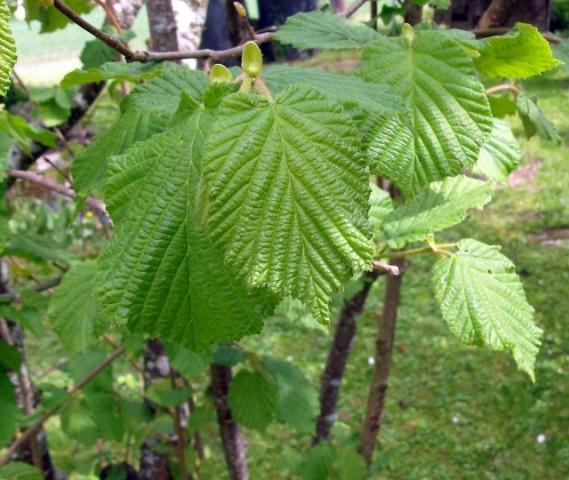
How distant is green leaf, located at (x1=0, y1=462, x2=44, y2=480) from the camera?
1530 millimetres

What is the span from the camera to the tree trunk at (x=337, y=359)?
6.44 feet

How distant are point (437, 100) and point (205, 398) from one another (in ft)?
4.15

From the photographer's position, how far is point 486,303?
101 cm

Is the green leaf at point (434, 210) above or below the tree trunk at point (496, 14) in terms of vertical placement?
below

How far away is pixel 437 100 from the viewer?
2.62 feet

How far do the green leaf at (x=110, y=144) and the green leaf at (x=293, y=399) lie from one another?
39.2 inches

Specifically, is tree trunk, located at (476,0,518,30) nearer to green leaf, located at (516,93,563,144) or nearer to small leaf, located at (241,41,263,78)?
green leaf, located at (516,93,563,144)

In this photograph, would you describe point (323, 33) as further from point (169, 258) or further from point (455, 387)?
point (455, 387)

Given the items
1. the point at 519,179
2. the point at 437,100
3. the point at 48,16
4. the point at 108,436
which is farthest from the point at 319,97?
the point at 519,179

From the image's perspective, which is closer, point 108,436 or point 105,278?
point 105,278

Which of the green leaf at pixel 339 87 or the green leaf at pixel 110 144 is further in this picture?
the green leaf at pixel 110 144

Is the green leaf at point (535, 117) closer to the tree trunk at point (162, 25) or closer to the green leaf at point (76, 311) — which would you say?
the tree trunk at point (162, 25)

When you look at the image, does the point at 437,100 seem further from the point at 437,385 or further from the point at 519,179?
the point at 519,179

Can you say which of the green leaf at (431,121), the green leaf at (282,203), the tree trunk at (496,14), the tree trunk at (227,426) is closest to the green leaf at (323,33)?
the green leaf at (431,121)
